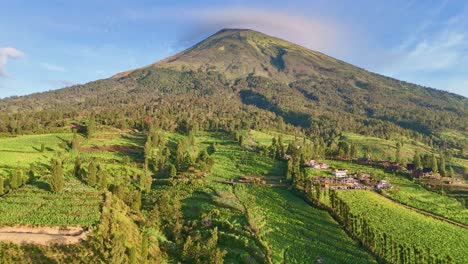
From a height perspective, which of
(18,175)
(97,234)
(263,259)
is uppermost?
(18,175)

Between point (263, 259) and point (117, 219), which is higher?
point (117, 219)

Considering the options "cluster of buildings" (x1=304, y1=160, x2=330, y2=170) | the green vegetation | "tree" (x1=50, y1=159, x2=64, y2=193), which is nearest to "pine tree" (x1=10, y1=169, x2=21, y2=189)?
the green vegetation

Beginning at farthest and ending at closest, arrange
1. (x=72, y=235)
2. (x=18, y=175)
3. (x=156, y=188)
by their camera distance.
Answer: (x=156, y=188) < (x=18, y=175) < (x=72, y=235)

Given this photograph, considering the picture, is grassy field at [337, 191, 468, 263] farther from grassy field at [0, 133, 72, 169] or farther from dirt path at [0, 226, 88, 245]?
grassy field at [0, 133, 72, 169]

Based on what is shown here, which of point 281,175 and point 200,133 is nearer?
point 281,175

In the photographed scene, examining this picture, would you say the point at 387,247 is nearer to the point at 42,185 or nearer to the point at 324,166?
the point at 324,166

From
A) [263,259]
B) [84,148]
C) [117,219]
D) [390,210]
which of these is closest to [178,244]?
[117,219]

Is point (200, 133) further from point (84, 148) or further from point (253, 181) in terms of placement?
point (253, 181)
